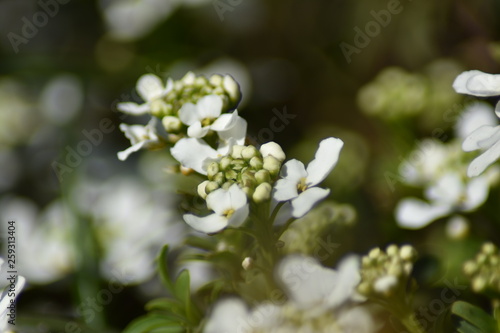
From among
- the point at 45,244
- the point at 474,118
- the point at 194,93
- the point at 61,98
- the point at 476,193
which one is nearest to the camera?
the point at 194,93

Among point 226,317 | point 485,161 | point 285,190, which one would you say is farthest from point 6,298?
point 485,161

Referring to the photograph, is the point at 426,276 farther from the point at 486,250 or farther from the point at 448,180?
the point at 448,180

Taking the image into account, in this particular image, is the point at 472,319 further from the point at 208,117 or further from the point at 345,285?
the point at 208,117

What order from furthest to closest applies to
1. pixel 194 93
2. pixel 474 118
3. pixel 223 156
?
pixel 474 118
pixel 194 93
pixel 223 156

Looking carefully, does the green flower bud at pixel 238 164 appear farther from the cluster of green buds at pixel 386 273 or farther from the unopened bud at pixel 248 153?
the cluster of green buds at pixel 386 273

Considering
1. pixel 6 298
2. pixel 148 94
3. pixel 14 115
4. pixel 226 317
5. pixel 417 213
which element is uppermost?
pixel 148 94

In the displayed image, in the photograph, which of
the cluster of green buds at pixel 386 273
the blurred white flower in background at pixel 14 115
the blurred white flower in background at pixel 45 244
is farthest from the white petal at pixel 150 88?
the blurred white flower in background at pixel 14 115

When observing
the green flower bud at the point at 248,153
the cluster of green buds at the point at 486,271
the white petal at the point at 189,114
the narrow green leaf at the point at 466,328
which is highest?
the white petal at the point at 189,114
